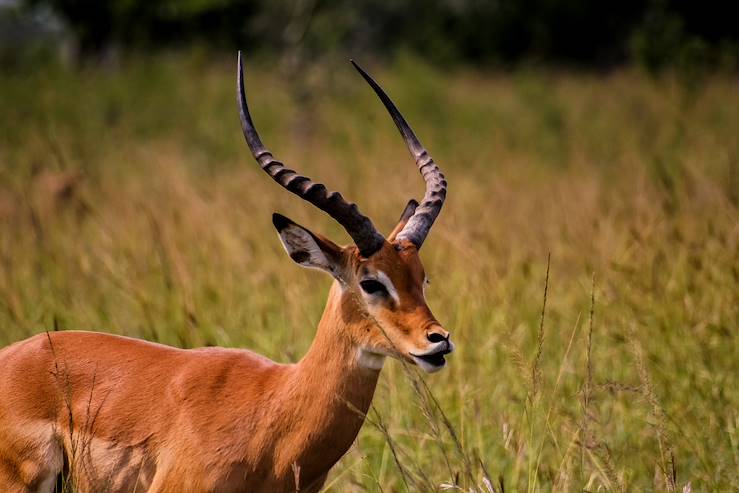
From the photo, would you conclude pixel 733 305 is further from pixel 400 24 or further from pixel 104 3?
pixel 400 24

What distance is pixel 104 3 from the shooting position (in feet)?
82.9

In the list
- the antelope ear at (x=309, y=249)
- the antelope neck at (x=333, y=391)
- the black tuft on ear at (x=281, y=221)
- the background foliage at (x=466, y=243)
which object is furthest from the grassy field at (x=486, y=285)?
the black tuft on ear at (x=281, y=221)

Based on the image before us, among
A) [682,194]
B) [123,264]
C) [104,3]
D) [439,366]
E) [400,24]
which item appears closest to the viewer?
[439,366]

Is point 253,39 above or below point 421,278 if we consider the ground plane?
below

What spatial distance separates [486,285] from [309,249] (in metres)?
2.43

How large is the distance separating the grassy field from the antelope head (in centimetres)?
19

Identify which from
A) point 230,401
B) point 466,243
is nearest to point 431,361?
point 230,401

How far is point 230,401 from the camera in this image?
3447mm

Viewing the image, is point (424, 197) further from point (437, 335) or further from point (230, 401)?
point (230, 401)

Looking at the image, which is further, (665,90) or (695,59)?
(665,90)

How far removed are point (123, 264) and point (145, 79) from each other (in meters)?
11.3

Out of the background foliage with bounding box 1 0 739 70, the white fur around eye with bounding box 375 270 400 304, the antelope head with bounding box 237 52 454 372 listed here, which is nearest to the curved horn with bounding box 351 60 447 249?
the antelope head with bounding box 237 52 454 372

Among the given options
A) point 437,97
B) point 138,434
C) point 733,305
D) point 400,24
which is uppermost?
point 733,305

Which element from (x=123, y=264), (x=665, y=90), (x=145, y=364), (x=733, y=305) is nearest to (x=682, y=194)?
(x=733, y=305)
